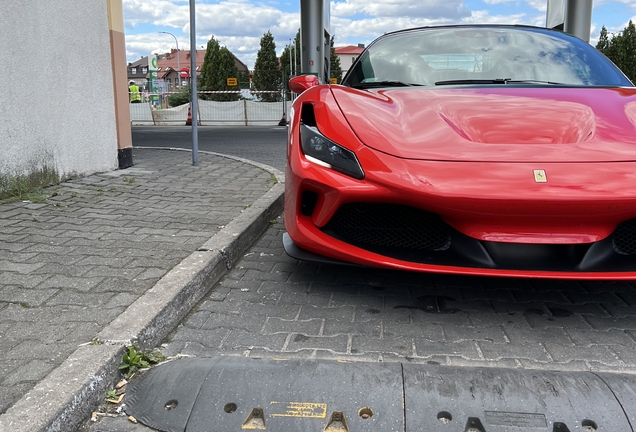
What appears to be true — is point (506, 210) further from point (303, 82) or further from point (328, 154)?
point (303, 82)

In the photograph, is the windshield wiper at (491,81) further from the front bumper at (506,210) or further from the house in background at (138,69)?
the house in background at (138,69)

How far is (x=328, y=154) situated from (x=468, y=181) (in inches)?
24.8

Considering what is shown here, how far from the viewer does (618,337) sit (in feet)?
7.52

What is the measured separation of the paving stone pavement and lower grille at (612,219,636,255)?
0.35m

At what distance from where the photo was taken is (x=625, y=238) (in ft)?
7.54

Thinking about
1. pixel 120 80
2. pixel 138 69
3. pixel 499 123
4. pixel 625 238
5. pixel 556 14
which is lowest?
pixel 625 238

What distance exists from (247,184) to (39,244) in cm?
234

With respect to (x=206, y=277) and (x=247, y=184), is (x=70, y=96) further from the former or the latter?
(x=206, y=277)

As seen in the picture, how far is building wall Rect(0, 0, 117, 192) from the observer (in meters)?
4.60

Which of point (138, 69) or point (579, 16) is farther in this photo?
point (138, 69)

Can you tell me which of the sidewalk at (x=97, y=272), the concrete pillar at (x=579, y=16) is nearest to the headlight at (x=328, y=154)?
the sidewalk at (x=97, y=272)

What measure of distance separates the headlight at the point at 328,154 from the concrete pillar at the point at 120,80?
169 inches

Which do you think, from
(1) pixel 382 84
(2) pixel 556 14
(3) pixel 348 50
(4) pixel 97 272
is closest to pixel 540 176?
(1) pixel 382 84

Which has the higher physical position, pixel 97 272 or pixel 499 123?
pixel 499 123
